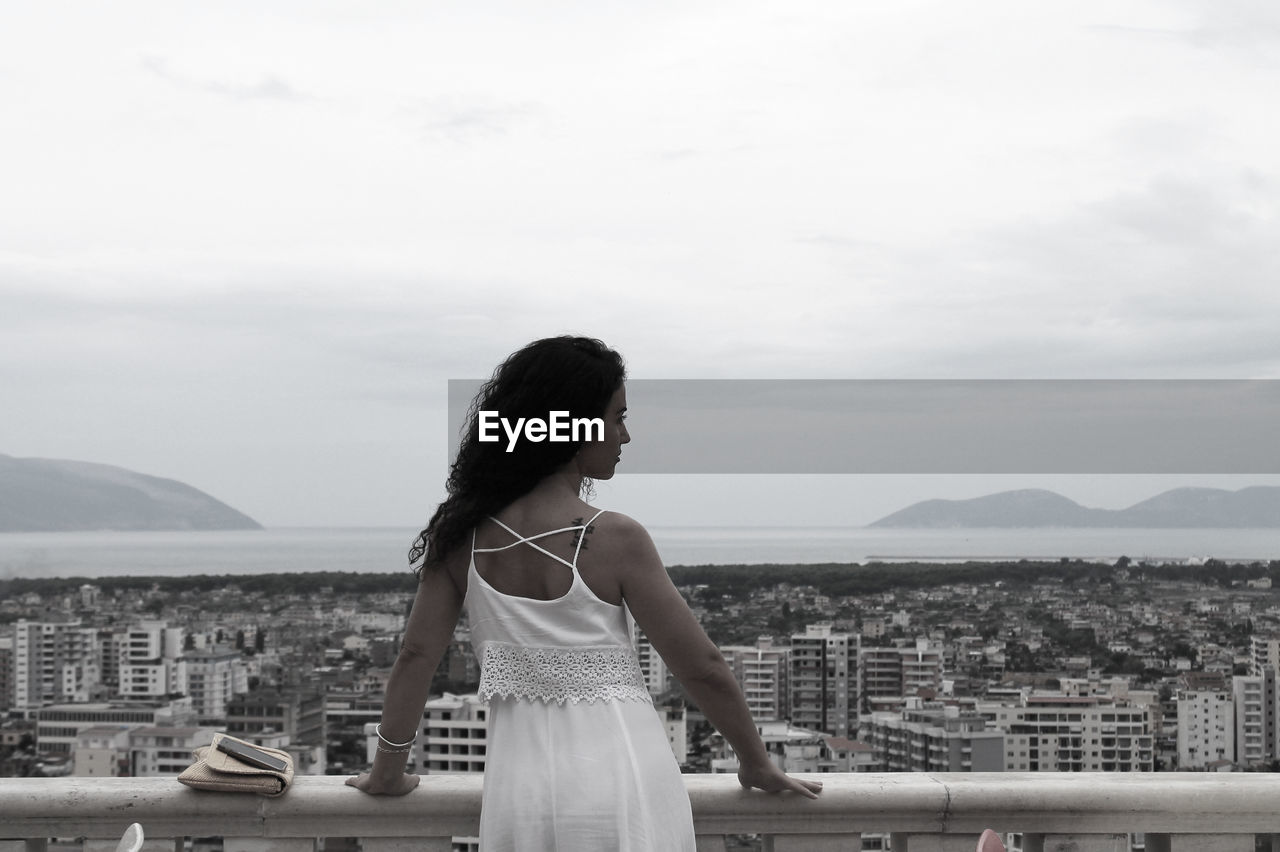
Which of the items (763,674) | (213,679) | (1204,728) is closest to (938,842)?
(763,674)

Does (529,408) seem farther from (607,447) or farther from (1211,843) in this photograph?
(1211,843)

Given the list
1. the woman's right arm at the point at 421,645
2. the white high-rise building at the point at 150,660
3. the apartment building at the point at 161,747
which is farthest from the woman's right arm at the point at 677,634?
the white high-rise building at the point at 150,660

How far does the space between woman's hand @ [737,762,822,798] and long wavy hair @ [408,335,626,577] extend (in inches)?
27.5

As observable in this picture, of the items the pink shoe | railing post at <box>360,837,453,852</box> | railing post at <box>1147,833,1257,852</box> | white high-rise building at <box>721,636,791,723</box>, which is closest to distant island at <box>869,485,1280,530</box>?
white high-rise building at <box>721,636,791,723</box>

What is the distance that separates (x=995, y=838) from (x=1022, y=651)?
779cm

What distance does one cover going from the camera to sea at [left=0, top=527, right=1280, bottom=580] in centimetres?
1089

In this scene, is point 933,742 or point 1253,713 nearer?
point 933,742

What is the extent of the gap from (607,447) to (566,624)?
0.93 feet

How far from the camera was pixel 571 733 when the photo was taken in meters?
1.80

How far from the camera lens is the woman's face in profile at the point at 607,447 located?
6.00ft

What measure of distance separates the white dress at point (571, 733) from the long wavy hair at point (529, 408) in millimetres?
67
